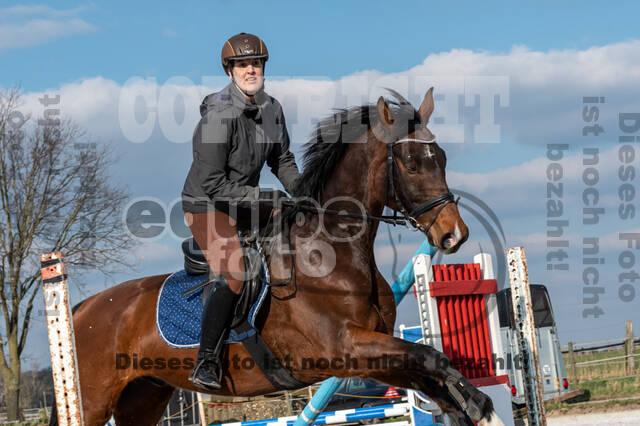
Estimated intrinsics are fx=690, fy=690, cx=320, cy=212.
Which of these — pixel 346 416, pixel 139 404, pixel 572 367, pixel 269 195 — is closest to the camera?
pixel 269 195

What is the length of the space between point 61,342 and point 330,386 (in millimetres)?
2616

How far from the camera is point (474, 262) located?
7.05 metres

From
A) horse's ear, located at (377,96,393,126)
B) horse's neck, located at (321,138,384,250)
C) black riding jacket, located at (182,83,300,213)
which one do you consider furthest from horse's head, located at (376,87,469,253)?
black riding jacket, located at (182,83,300,213)

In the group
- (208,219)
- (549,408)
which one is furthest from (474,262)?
(549,408)

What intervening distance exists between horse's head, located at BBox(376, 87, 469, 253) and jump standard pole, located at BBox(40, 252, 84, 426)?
2.30 metres

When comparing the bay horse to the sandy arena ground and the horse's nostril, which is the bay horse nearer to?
the horse's nostril

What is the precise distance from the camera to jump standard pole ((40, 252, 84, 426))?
14.9 feet

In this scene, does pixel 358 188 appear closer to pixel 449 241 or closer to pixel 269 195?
pixel 269 195

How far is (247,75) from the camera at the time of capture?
4961mm

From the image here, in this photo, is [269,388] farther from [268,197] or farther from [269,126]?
[269,126]

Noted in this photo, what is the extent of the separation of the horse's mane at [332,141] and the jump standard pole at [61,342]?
1746 mm

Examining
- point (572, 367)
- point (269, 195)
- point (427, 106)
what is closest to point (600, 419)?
point (572, 367)

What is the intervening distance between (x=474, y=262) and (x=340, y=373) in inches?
112

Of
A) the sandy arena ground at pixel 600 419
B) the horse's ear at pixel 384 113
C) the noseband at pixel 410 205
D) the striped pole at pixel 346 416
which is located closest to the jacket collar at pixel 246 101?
the horse's ear at pixel 384 113
